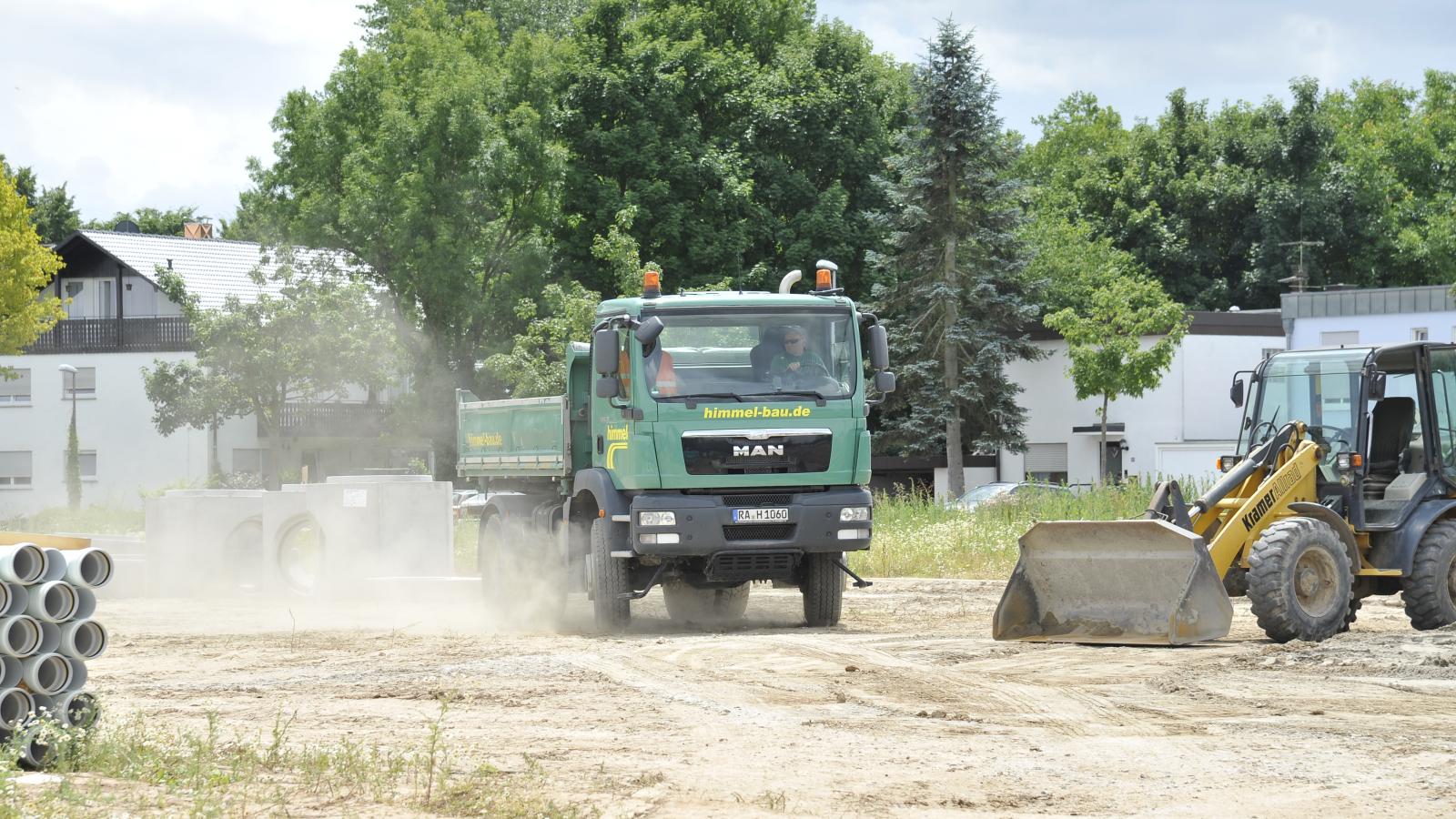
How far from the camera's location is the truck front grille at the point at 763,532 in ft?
49.2

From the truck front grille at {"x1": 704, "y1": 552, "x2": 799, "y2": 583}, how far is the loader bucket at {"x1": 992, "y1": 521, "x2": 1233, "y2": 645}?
205cm

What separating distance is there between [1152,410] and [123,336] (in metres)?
33.1

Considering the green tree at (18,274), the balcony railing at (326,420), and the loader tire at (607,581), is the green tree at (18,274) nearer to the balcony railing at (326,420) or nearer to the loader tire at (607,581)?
the balcony railing at (326,420)

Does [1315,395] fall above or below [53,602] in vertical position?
above

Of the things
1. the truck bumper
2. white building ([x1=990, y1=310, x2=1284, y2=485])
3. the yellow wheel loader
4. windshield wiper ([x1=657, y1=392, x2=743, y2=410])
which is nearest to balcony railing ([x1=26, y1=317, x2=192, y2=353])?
white building ([x1=990, y1=310, x2=1284, y2=485])

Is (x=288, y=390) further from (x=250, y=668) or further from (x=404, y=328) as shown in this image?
(x=250, y=668)

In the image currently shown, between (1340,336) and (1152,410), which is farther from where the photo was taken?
(1340,336)

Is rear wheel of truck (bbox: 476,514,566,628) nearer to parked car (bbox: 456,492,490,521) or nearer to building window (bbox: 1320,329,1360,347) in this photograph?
parked car (bbox: 456,492,490,521)

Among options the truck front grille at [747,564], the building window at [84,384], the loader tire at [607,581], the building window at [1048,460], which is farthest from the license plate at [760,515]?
the building window at [84,384]

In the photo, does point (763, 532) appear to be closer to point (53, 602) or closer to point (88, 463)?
point (53, 602)

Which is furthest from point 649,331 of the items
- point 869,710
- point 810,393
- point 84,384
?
point 84,384

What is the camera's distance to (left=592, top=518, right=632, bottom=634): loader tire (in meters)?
15.3

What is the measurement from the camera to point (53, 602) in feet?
27.7

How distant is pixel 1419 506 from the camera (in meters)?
14.4
